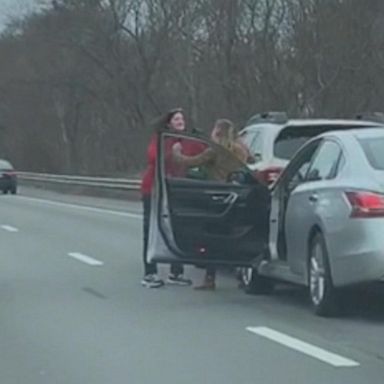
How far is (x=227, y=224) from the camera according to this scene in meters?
14.8

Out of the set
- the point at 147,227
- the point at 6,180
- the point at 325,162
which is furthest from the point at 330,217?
the point at 6,180

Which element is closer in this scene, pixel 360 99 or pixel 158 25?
pixel 360 99

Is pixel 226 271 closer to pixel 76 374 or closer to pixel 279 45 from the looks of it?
pixel 76 374

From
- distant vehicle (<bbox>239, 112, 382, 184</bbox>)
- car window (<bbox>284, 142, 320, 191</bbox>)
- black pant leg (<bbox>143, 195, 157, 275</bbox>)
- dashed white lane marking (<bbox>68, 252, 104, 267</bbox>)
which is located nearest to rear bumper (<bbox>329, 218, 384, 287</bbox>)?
car window (<bbox>284, 142, 320, 191</bbox>)

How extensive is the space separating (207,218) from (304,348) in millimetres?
3745

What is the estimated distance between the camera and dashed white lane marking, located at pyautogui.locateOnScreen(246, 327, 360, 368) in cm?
1049

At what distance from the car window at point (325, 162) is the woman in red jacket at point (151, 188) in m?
1.96

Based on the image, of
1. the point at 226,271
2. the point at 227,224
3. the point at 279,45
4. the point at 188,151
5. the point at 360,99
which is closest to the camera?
the point at 227,224

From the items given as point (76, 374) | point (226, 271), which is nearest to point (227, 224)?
point (226, 271)

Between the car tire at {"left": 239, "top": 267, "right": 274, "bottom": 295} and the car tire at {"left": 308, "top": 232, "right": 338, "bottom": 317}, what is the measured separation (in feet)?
5.48

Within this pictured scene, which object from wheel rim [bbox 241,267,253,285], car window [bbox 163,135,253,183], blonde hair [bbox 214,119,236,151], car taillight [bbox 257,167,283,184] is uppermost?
blonde hair [bbox 214,119,236,151]

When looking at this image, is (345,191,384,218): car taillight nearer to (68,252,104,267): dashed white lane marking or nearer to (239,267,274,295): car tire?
(239,267,274,295): car tire

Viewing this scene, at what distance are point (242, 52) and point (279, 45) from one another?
1.82m

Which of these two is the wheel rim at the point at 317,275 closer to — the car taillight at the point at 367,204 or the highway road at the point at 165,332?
the highway road at the point at 165,332
